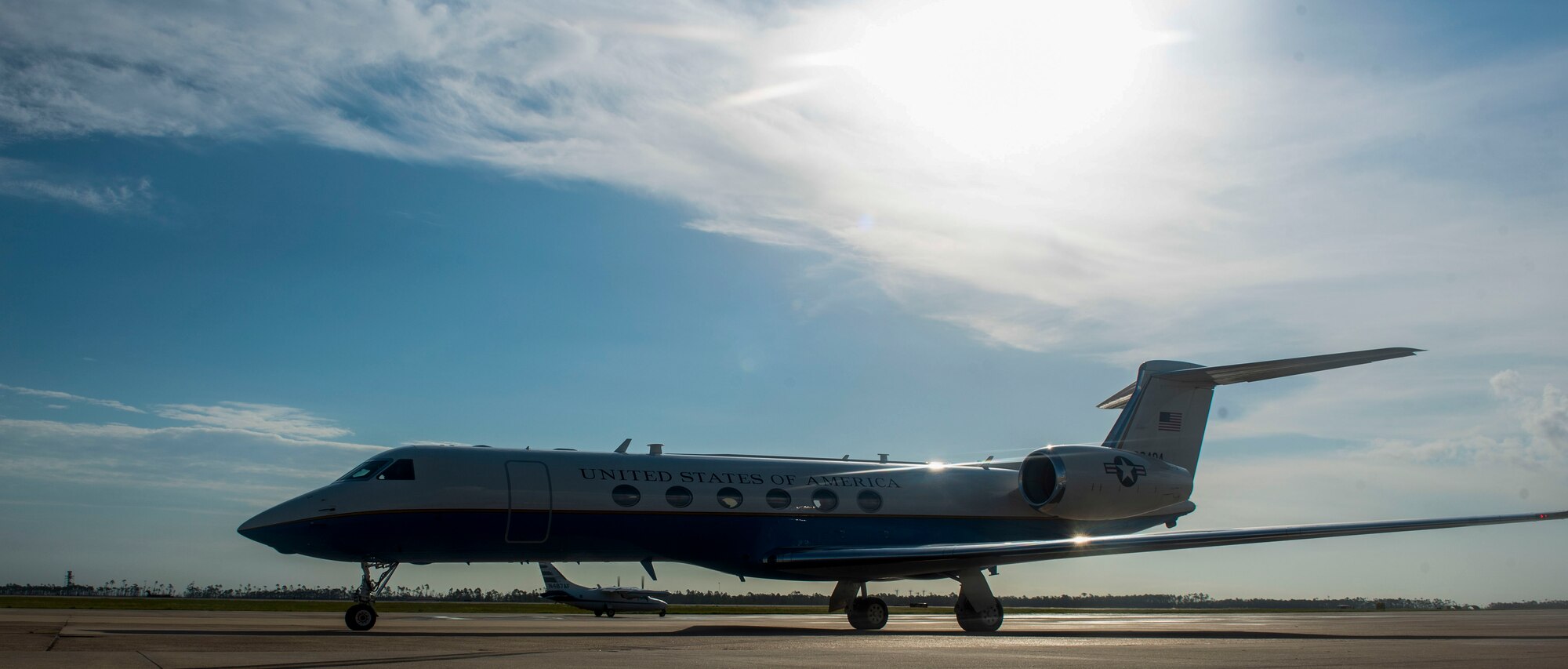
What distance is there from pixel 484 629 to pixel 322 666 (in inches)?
391

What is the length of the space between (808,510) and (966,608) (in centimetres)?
376

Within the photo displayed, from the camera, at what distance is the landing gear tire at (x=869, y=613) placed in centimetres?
2255

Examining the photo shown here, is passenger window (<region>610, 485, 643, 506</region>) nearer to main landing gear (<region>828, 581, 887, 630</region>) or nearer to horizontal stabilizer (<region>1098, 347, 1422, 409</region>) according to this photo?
main landing gear (<region>828, 581, 887, 630</region>)

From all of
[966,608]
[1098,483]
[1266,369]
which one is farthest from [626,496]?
[1266,369]

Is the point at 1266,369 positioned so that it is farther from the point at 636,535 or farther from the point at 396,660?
the point at 396,660

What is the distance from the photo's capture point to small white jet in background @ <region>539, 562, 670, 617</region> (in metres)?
40.8

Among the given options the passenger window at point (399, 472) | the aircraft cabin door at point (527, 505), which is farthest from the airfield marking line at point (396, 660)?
the passenger window at point (399, 472)

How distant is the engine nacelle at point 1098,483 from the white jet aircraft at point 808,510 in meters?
0.04

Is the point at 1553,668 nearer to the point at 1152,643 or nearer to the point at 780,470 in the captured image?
the point at 1152,643

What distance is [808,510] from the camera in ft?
76.0

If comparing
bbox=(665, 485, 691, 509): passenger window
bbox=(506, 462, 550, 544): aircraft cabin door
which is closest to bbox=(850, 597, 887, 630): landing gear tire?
bbox=(665, 485, 691, 509): passenger window

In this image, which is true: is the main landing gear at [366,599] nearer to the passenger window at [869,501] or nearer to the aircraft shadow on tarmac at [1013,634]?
the aircraft shadow on tarmac at [1013,634]

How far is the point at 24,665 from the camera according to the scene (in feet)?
31.8

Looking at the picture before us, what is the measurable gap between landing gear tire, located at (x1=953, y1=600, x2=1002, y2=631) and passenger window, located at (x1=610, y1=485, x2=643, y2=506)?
20.9 feet
